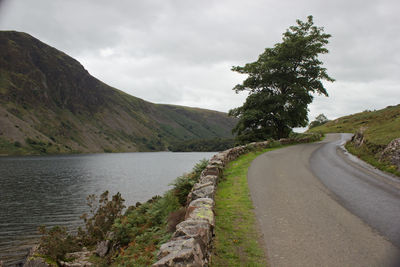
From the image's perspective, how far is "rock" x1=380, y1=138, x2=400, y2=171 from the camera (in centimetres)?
1507

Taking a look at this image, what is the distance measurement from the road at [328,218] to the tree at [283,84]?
2119cm

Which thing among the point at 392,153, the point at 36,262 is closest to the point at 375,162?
the point at 392,153

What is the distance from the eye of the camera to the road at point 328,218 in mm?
5500

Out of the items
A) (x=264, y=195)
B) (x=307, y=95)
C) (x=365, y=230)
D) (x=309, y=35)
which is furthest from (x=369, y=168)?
(x=309, y=35)

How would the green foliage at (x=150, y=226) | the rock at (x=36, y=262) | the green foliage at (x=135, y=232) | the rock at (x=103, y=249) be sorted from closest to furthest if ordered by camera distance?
the green foliage at (x=135, y=232)
the green foliage at (x=150, y=226)
the rock at (x=103, y=249)
the rock at (x=36, y=262)

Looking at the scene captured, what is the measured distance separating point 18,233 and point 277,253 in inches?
944

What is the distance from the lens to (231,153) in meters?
21.6

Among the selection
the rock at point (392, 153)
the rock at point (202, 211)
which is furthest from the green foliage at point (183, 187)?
the rock at point (392, 153)

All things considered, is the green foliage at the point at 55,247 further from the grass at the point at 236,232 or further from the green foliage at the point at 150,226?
the grass at the point at 236,232

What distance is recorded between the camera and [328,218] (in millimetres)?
7664

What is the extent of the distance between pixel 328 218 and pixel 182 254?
17.7ft

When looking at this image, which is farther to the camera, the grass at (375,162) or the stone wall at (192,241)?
the grass at (375,162)

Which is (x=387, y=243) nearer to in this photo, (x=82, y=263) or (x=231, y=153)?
(x=82, y=263)

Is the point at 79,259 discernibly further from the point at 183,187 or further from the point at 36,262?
the point at 183,187
